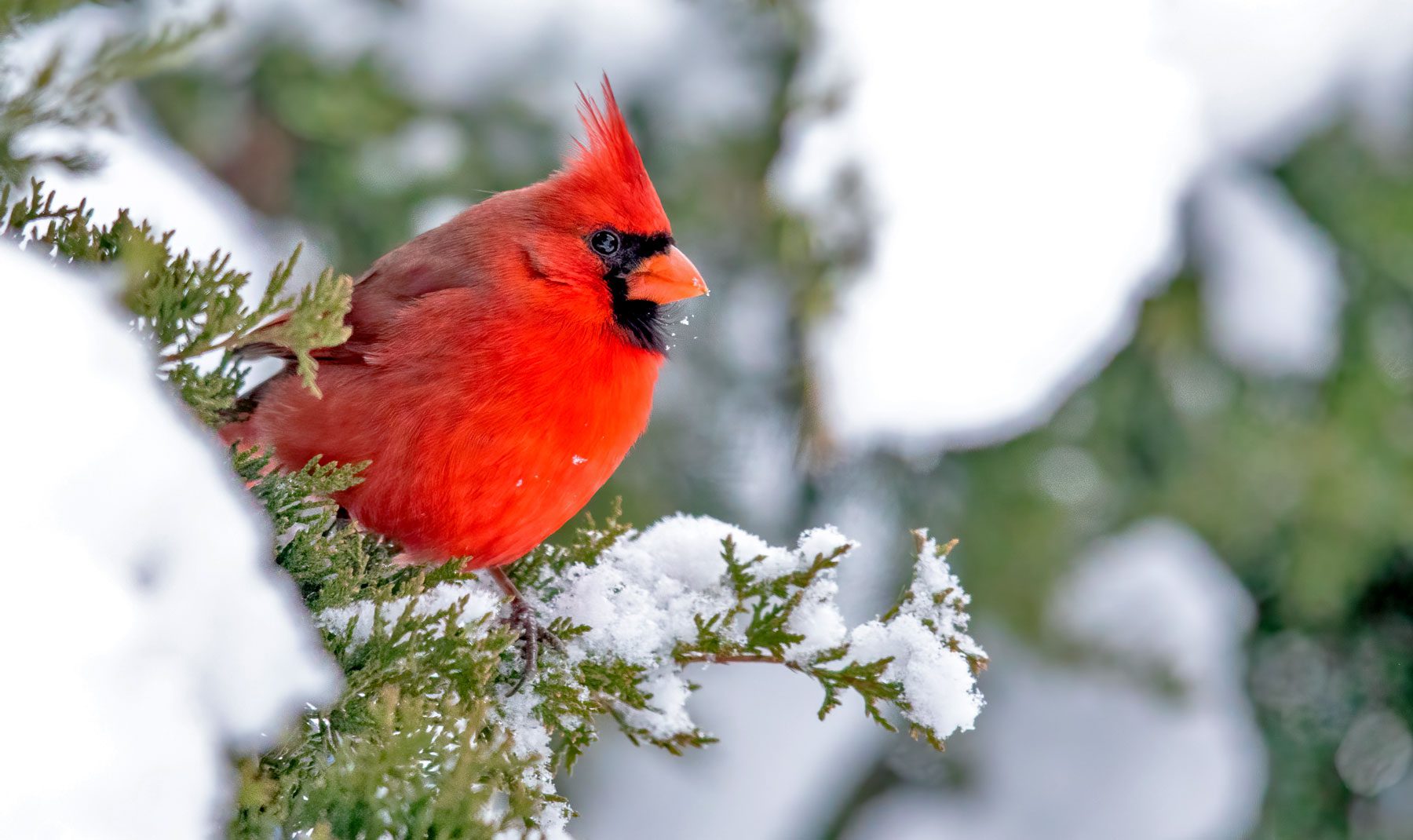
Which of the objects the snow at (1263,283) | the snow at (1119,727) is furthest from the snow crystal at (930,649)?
the snow at (1119,727)

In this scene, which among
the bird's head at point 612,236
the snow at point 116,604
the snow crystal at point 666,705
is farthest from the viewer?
the bird's head at point 612,236

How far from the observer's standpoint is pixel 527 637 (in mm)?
1349

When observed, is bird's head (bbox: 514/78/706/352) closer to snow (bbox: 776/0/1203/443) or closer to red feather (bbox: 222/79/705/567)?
red feather (bbox: 222/79/705/567)

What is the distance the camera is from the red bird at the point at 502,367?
1.45m

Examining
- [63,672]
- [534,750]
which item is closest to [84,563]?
[63,672]

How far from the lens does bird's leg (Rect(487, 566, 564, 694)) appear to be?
1276mm

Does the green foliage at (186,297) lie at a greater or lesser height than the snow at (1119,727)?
greater

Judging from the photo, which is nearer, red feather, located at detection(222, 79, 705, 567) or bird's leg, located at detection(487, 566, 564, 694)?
bird's leg, located at detection(487, 566, 564, 694)

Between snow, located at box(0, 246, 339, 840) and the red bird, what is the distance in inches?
21.5

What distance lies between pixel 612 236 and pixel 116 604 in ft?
3.44

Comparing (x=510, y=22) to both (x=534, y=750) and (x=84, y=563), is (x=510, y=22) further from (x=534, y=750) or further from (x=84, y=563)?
(x=84, y=563)

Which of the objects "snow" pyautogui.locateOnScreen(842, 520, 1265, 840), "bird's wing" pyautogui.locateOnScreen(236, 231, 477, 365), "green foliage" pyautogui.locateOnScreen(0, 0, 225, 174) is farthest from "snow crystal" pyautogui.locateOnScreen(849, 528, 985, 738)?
"snow" pyautogui.locateOnScreen(842, 520, 1265, 840)

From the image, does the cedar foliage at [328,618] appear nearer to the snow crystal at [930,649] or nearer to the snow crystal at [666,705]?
the snow crystal at [930,649]

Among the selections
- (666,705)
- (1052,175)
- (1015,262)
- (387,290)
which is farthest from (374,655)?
(1052,175)
